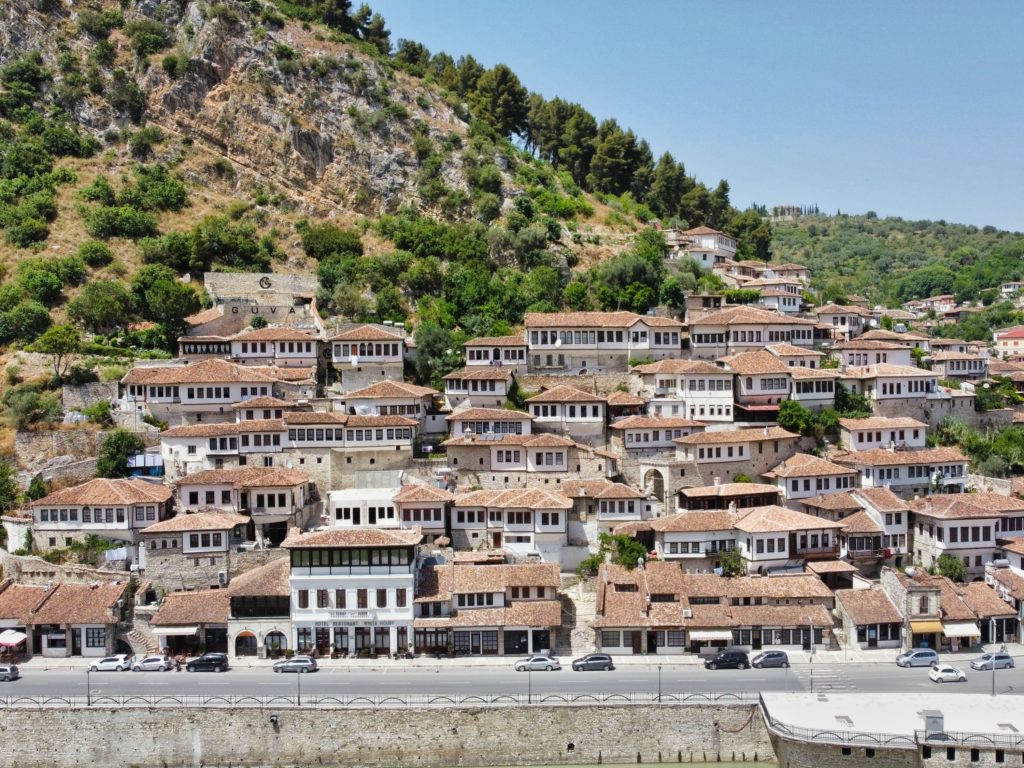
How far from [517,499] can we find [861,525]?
52.6 feet

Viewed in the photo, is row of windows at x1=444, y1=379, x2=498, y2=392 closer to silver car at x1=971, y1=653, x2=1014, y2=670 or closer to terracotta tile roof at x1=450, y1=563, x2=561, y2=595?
terracotta tile roof at x1=450, y1=563, x2=561, y2=595

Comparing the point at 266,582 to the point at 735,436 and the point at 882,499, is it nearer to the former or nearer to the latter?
the point at 735,436

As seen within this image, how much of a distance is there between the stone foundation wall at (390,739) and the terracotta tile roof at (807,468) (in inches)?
653

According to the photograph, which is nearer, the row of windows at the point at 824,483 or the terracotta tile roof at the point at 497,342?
the row of windows at the point at 824,483

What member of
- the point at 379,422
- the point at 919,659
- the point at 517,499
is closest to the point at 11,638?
the point at 379,422

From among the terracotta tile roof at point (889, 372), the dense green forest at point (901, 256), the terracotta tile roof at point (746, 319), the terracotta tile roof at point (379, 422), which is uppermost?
the dense green forest at point (901, 256)

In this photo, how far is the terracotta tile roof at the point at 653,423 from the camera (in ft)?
155

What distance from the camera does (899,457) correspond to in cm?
4647

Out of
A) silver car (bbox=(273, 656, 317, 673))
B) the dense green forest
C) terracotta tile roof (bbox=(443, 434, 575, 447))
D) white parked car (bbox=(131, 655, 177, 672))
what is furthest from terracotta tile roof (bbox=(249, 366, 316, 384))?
the dense green forest

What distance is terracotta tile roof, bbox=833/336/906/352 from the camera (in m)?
55.4

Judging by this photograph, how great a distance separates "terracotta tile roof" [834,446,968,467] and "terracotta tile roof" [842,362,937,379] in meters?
5.19

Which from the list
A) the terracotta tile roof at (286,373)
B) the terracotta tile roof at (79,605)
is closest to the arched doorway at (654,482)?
the terracotta tile roof at (286,373)

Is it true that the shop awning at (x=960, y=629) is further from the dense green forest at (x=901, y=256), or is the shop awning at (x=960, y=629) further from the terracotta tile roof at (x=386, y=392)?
the dense green forest at (x=901, y=256)

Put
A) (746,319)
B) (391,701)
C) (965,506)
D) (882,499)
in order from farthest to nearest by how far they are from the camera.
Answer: (746,319)
(882,499)
(965,506)
(391,701)
